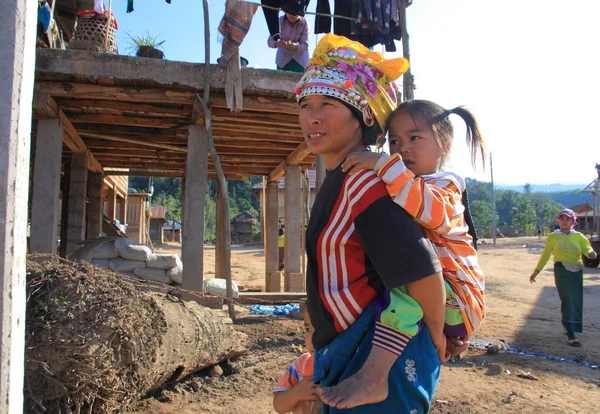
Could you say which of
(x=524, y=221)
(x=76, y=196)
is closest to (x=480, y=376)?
(x=76, y=196)

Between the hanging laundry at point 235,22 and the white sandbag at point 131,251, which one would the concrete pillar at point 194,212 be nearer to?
the hanging laundry at point 235,22

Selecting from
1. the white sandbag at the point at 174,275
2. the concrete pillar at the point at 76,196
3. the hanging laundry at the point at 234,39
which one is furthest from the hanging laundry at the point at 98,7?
the white sandbag at the point at 174,275

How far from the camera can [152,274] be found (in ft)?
25.1

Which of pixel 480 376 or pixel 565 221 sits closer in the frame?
pixel 480 376

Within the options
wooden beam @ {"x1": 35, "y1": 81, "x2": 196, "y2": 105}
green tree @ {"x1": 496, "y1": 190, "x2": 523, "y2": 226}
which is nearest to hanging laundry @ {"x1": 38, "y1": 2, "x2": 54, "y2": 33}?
wooden beam @ {"x1": 35, "y1": 81, "x2": 196, "y2": 105}

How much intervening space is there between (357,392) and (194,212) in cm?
551

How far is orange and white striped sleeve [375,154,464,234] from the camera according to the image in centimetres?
116

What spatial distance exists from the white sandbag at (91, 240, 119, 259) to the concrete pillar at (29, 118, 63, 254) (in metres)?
1.67

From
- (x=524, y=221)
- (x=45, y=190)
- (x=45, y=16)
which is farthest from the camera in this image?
(x=524, y=221)

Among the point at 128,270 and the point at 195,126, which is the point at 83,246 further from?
the point at 195,126

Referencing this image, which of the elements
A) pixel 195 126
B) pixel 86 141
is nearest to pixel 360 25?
pixel 195 126

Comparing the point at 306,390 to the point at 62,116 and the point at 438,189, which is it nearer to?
the point at 438,189

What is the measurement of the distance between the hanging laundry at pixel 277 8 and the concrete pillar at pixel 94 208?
5.75 meters

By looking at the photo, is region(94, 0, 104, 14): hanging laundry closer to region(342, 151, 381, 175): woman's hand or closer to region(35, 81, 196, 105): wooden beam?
region(35, 81, 196, 105): wooden beam
